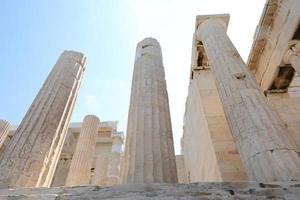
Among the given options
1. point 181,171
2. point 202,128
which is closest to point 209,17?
point 202,128

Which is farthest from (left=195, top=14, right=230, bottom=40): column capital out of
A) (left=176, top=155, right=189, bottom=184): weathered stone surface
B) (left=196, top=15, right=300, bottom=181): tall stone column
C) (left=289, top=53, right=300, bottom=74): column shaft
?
(left=176, top=155, right=189, bottom=184): weathered stone surface

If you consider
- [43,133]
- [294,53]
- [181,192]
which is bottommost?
[181,192]

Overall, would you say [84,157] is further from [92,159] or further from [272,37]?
[272,37]

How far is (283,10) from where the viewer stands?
33.9 ft

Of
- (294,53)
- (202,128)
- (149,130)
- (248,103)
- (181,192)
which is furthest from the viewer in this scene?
(202,128)

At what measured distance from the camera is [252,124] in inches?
241

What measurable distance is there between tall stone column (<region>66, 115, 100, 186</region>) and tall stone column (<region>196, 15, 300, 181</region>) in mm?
7737

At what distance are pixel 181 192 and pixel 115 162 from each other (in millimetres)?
13681

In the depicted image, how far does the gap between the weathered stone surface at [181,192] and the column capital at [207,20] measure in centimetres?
778

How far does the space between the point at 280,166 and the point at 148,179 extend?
7.24ft

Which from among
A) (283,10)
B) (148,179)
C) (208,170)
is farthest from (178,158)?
(148,179)

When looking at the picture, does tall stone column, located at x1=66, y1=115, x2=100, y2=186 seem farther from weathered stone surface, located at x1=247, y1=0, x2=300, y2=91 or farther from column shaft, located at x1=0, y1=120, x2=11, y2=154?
weathered stone surface, located at x1=247, y1=0, x2=300, y2=91

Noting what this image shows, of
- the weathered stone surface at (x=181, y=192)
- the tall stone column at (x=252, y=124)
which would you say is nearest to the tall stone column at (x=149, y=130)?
the weathered stone surface at (x=181, y=192)

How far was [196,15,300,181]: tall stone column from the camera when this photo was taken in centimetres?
516
